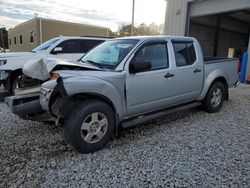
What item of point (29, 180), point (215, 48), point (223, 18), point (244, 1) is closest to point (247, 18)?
point (223, 18)

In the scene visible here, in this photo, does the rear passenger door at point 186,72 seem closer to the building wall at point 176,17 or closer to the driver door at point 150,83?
the driver door at point 150,83

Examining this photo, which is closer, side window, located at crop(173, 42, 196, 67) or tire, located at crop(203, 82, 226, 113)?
side window, located at crop(173, 42, 196, 67)

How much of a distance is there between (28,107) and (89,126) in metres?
0.95

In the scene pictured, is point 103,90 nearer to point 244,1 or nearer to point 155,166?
A: point 155,166

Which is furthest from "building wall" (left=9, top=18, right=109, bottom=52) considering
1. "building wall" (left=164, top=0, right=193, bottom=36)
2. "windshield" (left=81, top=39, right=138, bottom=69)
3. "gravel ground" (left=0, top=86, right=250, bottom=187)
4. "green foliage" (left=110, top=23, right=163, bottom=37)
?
"green foliage" (left=110, top=23, right=163, bottom=37)

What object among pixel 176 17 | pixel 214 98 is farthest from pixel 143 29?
pixel 214 98

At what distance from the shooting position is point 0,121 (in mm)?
4375

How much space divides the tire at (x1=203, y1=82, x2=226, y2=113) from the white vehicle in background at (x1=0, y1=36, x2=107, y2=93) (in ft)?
13.8

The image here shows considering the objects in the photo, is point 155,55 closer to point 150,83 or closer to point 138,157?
point 150,83

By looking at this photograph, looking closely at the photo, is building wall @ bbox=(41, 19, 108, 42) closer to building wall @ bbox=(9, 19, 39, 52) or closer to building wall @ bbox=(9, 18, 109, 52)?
building wall @ bbox=(9, 18, 109, 52)

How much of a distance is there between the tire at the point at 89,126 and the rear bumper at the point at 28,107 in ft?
1.41

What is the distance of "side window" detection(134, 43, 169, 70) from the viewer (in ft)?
12.0

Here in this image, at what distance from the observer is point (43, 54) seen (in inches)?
269

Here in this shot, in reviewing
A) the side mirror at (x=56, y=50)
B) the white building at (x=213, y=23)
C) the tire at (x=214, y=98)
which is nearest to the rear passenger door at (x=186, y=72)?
the tire at (x=214, y=98)
